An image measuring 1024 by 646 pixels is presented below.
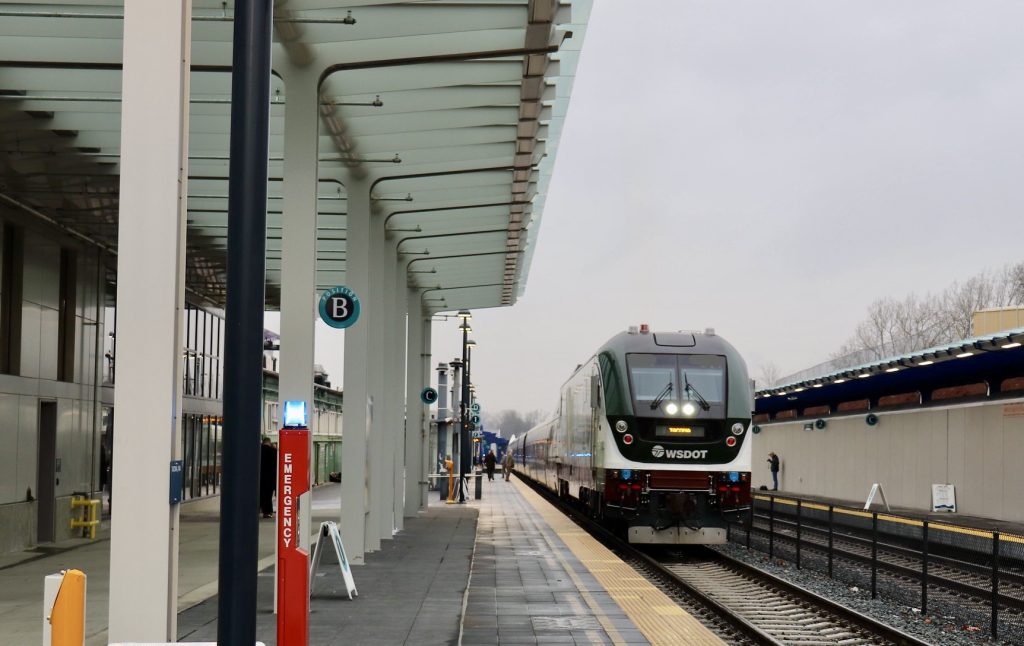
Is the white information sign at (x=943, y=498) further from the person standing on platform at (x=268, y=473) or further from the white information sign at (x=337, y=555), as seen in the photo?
the white information sign at (x=337, y=555)

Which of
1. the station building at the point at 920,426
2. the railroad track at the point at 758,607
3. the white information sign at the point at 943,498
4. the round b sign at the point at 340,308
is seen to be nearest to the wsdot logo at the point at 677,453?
the railroad track at the point at 758,607

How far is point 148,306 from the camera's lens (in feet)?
22.3

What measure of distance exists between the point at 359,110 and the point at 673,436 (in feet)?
24.7

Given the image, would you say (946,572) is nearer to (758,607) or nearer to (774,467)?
(758,607)

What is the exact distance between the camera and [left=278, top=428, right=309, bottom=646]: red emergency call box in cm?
827

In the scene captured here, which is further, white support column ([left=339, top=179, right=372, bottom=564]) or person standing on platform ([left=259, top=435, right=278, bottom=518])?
person standing on platform ([left=259, top=435, right=278, bottom=518])

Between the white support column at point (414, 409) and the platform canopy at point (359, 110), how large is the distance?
4.54m

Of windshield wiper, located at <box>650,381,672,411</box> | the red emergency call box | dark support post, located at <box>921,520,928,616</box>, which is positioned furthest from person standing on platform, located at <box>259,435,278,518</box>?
the red emergency call box

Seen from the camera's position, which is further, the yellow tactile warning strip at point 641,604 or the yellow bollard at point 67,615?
the yellow tactile warning strip at point 641,604

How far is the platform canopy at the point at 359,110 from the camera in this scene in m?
11.7

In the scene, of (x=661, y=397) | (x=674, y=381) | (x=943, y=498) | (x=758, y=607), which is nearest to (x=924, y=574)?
(x=758, y=607)

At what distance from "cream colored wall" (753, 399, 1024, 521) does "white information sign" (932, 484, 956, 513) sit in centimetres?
18

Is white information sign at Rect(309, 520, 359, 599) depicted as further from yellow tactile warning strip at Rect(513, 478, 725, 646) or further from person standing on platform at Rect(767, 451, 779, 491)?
person standing on platform at Rect(767, 451, 779, 491)

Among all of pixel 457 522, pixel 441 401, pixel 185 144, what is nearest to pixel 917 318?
pixel 441 401
